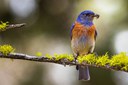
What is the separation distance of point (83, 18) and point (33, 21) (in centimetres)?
424

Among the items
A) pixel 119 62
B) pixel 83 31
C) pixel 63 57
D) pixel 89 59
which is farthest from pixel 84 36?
pixel 119 62

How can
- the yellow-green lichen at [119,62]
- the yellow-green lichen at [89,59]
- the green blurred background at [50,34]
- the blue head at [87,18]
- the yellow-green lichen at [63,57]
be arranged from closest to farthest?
the yellow-green lichen at [119,62]
the yellow-green lichen at [89,59]
the yellow-green lichen at [63,57]
the blue head at [87,18]
the green blurred background at [50,34]

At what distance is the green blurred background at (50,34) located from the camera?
947 centimetres

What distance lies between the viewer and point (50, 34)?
32.4ft

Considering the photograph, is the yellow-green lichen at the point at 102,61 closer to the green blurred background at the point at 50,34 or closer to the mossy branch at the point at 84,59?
the mossy branch at the point at 84,59

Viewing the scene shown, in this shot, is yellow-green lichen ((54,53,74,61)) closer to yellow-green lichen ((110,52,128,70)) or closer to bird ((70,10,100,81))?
yellow-green lichen ((110,52,128,70))

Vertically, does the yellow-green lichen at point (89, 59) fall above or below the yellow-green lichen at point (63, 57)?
below

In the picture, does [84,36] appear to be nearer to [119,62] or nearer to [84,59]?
[84,59]

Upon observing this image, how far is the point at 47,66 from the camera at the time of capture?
10055 millimetres

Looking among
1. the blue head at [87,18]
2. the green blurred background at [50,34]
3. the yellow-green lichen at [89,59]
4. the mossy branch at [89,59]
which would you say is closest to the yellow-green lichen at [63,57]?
the mossy branch at [89,59]

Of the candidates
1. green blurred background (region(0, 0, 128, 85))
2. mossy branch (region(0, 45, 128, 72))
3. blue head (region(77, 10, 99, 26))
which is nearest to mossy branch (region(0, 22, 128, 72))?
mossy branch (region(0, 45, 128, 72))

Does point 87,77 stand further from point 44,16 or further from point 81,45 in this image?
point 44,16

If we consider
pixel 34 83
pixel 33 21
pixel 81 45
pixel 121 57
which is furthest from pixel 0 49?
pixel 33 21

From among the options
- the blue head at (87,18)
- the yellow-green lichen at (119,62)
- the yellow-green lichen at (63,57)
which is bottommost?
the yellow-green lichen at (119,62)
